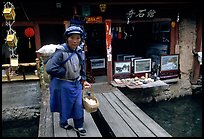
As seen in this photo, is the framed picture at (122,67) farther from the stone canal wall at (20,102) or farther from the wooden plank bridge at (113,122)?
the stone canal wall at (20,102)

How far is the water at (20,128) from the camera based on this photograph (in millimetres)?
7921

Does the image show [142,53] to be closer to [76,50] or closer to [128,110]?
[128,110]

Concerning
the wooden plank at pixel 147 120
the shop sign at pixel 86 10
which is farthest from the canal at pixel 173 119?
the shop sign at pixel 86 10

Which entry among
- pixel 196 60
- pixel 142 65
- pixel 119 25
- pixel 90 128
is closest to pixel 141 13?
pixel 119 25

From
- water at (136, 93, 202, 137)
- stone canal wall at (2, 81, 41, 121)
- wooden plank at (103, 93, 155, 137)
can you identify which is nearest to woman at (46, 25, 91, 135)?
wooden plank at (103, 93, 155, 137)

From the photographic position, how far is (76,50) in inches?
174

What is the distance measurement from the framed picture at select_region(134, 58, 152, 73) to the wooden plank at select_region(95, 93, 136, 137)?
136 inches

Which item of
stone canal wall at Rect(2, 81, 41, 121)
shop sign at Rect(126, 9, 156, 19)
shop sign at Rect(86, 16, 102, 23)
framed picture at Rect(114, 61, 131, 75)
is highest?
shop sign at Rect(126, 9, 156, 19)

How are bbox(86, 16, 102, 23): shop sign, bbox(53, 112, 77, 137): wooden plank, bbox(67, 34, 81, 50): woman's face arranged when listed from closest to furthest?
1. bbox(67, 34, 81, 50): woman's face
2. bbox(53, 112, 77, 137): wooden plank
3. bbox(86, 16, 102, 23): shop sign

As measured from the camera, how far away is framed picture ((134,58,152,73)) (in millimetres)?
10047

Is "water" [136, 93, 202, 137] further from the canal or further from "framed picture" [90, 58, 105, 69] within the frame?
"framed picture" [90, 58, 105, 69]

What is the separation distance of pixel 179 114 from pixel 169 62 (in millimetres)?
2405

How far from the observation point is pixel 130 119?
222 inches

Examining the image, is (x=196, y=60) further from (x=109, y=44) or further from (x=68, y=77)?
(x=68, y=77)
